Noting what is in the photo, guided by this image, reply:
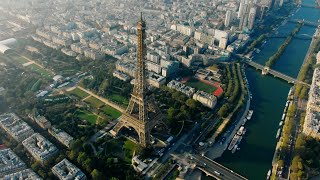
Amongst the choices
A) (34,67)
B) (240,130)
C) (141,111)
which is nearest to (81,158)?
(141,111)

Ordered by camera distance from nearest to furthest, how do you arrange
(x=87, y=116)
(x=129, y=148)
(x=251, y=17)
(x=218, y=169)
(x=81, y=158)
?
1. (x=81, y=158)
2. (x=218, y=169)
3. (x=129, y=148)
4. (x=87, y=116)
5. (x=251, y=17)

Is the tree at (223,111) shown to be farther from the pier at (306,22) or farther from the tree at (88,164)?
the pier at (306,22)

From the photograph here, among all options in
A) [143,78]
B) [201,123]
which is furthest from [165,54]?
[143,78]

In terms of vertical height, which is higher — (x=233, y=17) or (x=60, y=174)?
(x=233, y=17)

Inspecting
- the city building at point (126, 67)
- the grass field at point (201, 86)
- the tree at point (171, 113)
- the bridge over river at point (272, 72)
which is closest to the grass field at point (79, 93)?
the city building at point (126, 67)

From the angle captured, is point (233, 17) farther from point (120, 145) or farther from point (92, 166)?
point (92, 166)

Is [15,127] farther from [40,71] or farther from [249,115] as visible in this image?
[249,115]

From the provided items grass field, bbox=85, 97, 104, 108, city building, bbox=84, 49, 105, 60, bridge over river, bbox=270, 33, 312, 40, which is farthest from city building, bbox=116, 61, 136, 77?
bridge over river, bbox=270, 33, 312, 40
